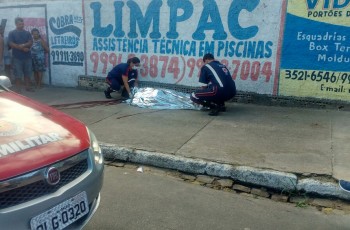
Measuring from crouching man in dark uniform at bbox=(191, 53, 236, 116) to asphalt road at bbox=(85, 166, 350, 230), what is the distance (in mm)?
2586

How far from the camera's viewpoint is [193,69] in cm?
750

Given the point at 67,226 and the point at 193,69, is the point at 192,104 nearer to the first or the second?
the point at 193,69

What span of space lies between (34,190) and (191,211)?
160cm

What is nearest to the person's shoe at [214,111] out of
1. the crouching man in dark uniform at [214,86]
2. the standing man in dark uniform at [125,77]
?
the crouching man in dark uniform at [214,86]

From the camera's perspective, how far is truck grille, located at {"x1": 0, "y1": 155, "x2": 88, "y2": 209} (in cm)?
202

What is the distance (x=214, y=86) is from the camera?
6.21 metres

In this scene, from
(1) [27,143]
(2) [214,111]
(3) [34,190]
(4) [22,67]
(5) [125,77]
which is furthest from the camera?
(4) [22,67]

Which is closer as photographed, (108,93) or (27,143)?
(27,143)

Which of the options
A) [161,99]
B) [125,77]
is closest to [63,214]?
[161,99]

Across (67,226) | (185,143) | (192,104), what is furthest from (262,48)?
(67,226)

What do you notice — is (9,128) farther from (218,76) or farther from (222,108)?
(222,108)

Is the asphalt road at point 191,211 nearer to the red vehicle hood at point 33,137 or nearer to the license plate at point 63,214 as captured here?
the license plate at point 63,214

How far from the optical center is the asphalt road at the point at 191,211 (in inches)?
122

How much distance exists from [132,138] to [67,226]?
2809mm
